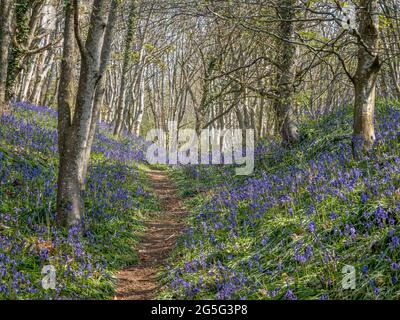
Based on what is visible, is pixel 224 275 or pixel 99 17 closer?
pixel 224 275

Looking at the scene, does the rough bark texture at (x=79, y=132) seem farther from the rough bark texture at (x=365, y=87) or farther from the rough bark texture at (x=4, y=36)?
the rough bark texture at (x=365, y=87)

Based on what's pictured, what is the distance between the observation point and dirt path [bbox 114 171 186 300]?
6213mm

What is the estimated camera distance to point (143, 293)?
6.13 meters

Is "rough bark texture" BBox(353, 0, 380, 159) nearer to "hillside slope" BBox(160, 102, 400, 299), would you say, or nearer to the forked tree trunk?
"hillside slope" BBox(160, 102, 400, 299)

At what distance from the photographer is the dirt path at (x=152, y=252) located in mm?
6213

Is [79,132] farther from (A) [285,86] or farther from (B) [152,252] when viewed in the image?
(A) [285,86]

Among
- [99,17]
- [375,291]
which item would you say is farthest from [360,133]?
[99,17]

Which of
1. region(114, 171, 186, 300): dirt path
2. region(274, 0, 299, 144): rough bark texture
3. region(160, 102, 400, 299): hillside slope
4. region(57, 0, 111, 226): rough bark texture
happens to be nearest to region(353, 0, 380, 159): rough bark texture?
region(160, 102, 400, 299): hillside slope

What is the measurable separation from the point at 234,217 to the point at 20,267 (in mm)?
3580

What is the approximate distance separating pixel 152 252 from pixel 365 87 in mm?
5029

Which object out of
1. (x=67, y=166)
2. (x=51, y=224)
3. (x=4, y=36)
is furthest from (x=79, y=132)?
(x=4, y=36)

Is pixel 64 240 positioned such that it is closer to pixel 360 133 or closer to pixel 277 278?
pixel 277 278

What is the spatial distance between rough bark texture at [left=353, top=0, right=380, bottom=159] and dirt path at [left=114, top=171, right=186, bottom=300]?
407 centimetres

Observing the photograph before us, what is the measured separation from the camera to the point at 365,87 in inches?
303
